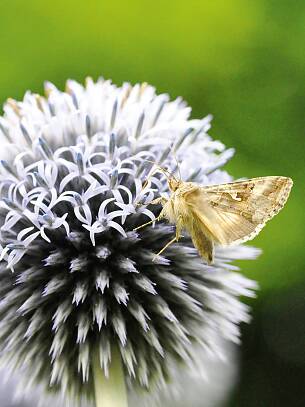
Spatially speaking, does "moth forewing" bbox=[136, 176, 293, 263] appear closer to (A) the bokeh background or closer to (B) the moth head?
(B) the moth head

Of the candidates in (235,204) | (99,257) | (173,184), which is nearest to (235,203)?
(235,204)

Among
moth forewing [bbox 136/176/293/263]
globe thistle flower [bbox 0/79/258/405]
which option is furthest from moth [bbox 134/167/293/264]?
globe thistle flower [bbox 0/79/258/405]

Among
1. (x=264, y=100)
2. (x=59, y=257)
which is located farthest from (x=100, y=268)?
(x=264, y=100)

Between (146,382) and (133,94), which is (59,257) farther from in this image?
(133,94)

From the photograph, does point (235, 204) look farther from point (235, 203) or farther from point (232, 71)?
point (232, 71)

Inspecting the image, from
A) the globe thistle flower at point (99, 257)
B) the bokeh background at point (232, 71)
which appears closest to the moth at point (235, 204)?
the globe thistle flower at point (99, 257)
